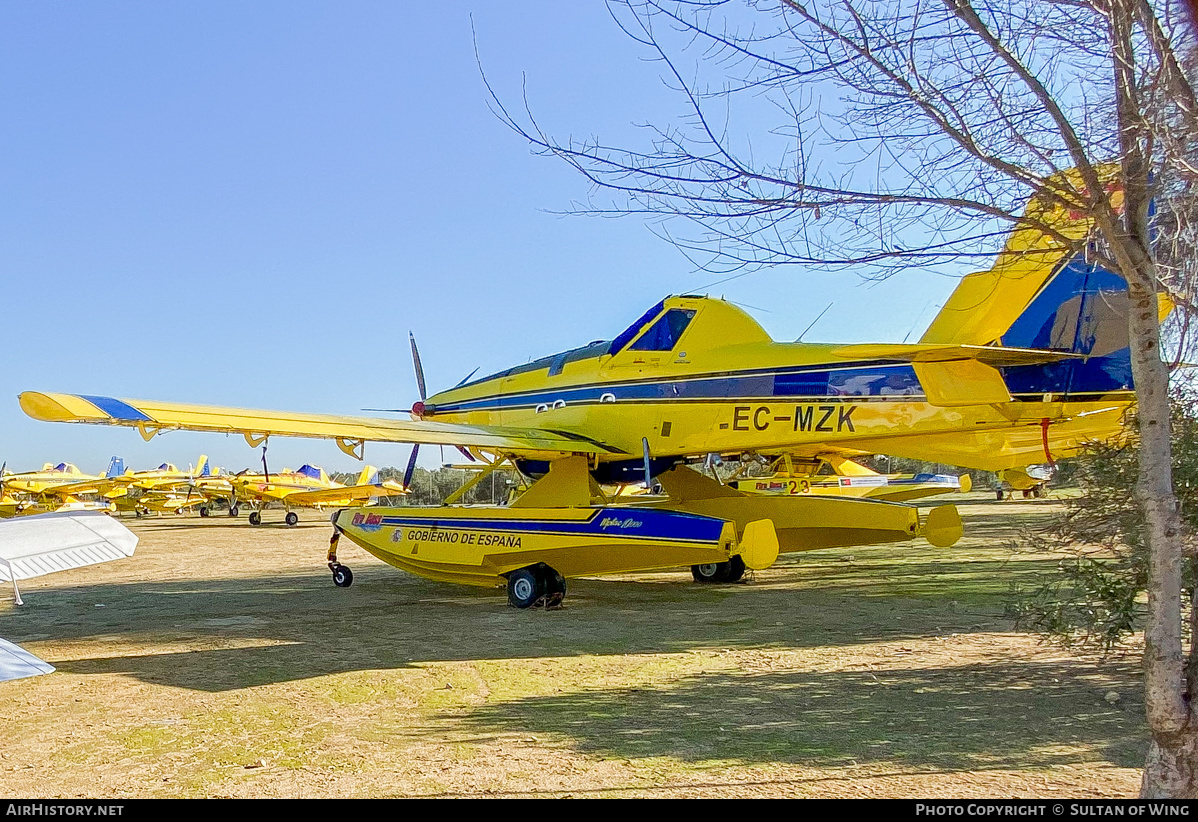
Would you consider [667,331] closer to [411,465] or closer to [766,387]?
[766,387]

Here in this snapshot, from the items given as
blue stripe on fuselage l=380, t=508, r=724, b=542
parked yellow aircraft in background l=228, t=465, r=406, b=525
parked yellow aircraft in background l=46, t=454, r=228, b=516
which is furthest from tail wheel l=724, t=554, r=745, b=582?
parked yellow aircraft in background l=46, t=454, r=228, b=516

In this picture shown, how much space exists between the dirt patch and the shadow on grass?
26 mm

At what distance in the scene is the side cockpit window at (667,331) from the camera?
11.6m

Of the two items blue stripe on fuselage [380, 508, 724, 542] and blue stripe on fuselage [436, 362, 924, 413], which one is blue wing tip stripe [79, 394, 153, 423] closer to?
blue stripe on fuselage [380, 508, 724, 542]

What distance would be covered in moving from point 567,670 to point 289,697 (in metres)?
2.22

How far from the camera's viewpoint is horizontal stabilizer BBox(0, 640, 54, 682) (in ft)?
14.1

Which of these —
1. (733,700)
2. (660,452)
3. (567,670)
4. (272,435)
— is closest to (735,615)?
(660,452)

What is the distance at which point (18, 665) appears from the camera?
4.42 m

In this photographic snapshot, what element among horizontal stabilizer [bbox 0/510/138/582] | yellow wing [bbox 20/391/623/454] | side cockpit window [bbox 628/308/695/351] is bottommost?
horizontal stabilizer [bbox 0/510/138/582]

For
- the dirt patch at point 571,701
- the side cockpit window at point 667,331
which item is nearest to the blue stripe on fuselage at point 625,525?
the dirt patch at point 571,701

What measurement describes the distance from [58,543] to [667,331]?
7.64 m

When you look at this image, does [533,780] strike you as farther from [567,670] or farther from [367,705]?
[567,670]

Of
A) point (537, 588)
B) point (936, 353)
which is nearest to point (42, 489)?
point (537, 588)
